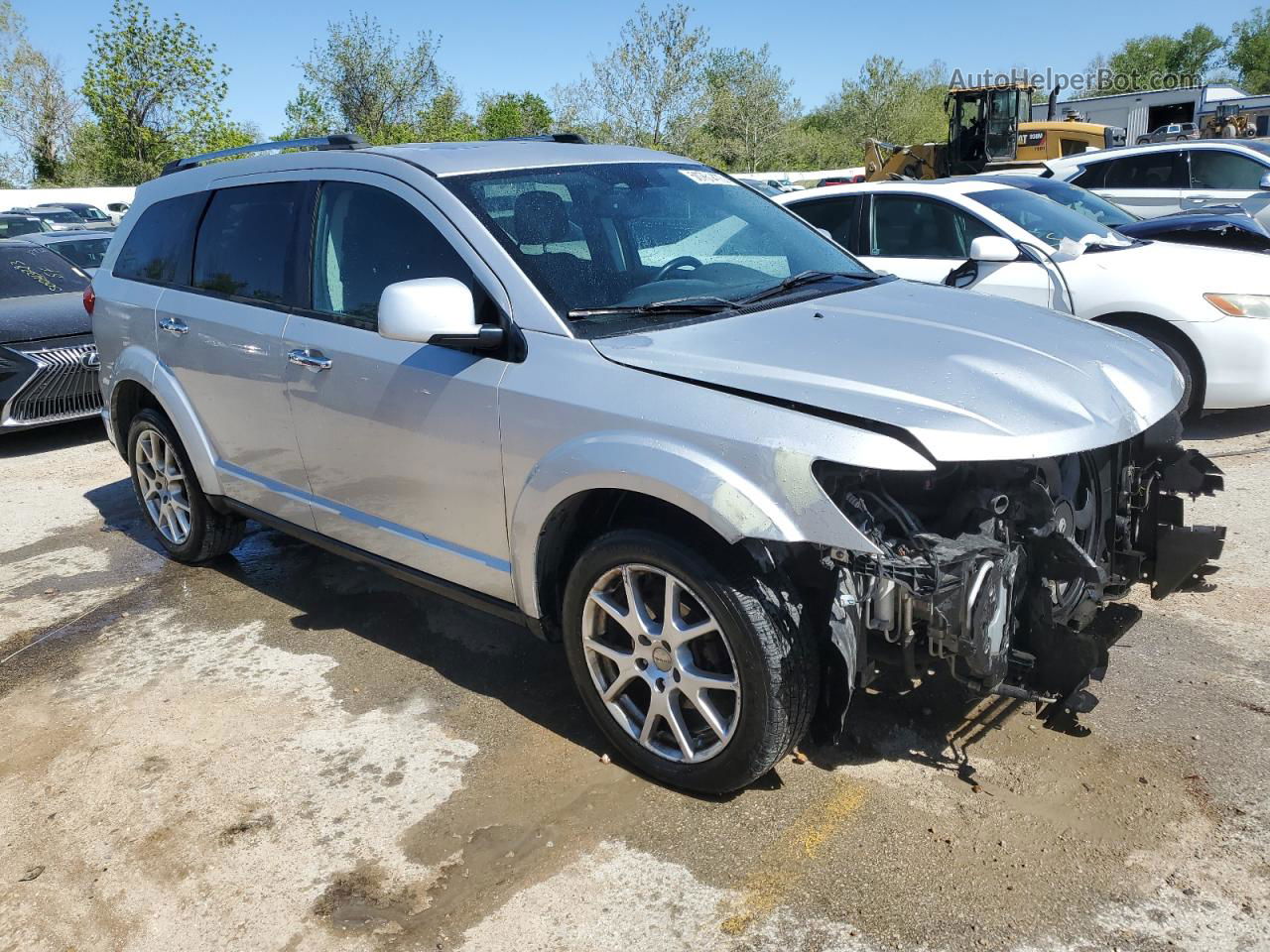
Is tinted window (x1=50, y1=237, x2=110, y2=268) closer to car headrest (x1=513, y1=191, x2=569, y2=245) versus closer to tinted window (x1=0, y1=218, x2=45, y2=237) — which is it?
tinted window (x1=0, y1=218, x2=45, y2=237)

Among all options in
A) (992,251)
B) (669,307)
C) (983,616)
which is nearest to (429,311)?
(669,307)

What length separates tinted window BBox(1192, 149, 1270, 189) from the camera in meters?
12.6

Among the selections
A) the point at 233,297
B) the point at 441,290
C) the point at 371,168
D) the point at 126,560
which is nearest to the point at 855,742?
the point at 441,290

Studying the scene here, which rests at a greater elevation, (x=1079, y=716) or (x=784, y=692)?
(x=784, y=692)

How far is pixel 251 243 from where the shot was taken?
4422mm

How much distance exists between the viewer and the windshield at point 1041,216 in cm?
712

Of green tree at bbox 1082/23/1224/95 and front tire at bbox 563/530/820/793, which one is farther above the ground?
green tree at bbox 1082/23/1224/95

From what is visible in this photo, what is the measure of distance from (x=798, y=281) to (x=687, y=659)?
152cm

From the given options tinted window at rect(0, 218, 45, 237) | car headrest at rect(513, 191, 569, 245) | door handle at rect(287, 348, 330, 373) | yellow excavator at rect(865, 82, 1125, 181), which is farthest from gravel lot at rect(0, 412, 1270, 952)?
yellow excavator at rect(865, 82, 1125, 181)

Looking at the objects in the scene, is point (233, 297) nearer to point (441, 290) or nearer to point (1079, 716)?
point (441, 290)

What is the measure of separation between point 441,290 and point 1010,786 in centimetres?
226

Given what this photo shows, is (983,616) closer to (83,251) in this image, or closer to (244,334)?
(244,334)

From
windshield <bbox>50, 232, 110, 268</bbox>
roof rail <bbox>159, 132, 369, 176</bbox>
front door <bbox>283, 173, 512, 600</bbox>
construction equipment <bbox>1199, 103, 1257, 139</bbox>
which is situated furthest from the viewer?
construction equipment <bbox>1199, 103, 1257, 139</bbox>

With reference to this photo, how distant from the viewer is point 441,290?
3.17 m
